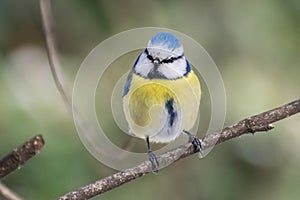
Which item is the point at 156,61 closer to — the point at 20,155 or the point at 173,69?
the point at 173,69

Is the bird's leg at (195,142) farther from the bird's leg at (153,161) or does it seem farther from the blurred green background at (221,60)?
the blurred green background at (221,60)

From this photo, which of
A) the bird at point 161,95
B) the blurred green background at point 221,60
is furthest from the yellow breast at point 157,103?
the blurred green background at point 221,60

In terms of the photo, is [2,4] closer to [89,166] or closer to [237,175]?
[89,166]

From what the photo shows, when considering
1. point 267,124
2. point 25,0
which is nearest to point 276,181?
point 25,0

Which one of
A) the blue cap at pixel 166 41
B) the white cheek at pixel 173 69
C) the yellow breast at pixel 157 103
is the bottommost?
the yellow breast at pixel 157 103

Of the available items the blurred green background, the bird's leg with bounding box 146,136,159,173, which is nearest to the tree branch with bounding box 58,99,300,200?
the bird's leg with bounding box 146,136,159,173

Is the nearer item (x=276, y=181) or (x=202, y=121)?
(x=202, y=121)

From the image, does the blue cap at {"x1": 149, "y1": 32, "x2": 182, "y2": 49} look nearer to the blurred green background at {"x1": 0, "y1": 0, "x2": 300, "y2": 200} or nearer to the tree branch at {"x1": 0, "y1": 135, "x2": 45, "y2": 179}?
the tree branch at {"x1": 0, "y1": 135, "x2": 45, "y2": 179}

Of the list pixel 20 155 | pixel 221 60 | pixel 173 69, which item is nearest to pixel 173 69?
pixel 173 69
